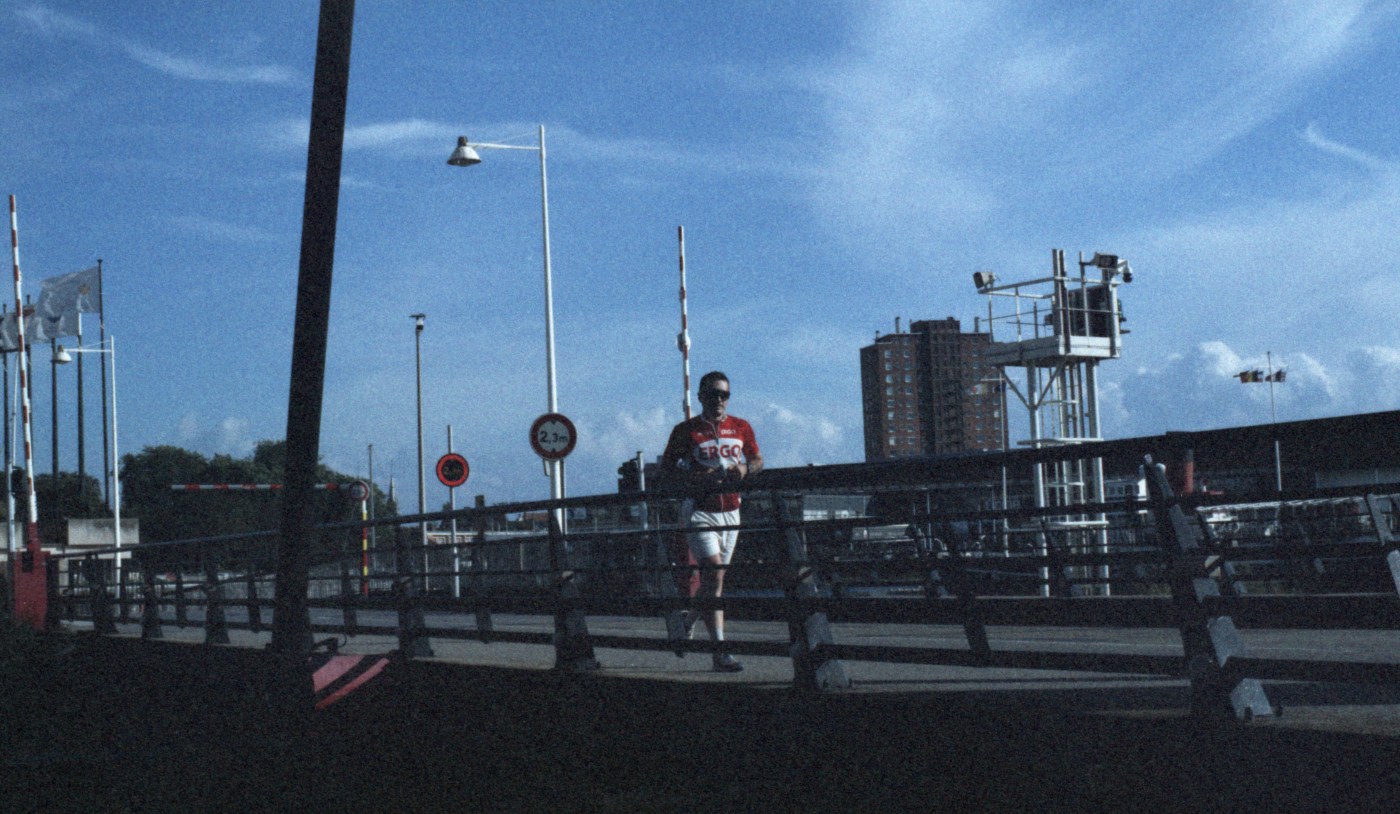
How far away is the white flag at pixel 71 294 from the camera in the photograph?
3069cm

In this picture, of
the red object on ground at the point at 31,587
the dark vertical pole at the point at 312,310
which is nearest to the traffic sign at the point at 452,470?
the red object on ground at the point at 31,587

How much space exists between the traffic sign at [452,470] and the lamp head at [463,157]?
541 cm

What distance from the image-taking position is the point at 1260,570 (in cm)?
849

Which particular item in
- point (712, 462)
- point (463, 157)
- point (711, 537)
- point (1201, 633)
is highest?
point (463, 157)

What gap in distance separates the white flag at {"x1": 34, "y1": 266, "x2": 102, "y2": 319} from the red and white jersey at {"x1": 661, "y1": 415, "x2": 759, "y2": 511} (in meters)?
24.3

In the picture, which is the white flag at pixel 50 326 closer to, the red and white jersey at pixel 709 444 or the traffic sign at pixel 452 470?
the traffic sign at pixel 452 470

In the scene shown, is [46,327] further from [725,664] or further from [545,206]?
[725,664]

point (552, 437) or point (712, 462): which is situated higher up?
point (552, 437)

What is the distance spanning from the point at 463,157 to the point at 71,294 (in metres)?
9.12

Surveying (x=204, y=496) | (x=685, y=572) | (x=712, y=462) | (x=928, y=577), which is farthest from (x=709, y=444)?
(x=204, y=496)

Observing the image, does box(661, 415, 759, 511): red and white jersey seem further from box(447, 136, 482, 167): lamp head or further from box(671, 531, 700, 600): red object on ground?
box(447, 136, 482, 167): lamp head

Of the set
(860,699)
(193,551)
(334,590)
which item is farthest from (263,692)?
(193,551)

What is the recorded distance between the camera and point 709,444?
29.6 feet

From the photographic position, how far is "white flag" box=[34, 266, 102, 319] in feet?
101
